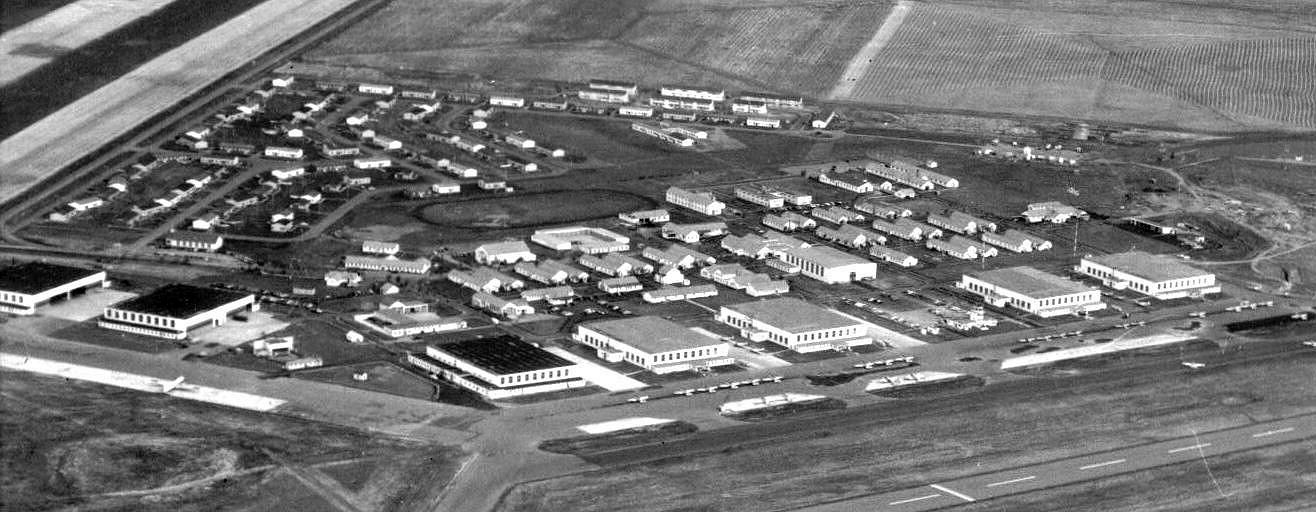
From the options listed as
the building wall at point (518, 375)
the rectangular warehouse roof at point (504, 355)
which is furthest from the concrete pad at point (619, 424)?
the rectangular warehouse roof at point (504, 355)

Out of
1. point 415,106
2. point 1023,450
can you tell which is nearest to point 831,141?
point 415,106

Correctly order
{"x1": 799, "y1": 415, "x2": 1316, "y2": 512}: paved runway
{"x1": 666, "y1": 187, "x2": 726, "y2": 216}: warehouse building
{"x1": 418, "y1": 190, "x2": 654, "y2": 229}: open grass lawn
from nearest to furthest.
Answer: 1. {"x1": 799, "y1": 415, "x2": 1316, "y2": 512}: paved runway
2. {"x1": 418, "y1": 190, "x2": 654, "y2": 229}: open grass lawn
3. {"x1": 666, "y1": 187, "x2": 726, "y2": 216}: warehouse building

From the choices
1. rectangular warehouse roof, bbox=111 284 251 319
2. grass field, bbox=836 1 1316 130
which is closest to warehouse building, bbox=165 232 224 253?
rectangular warehouse roof, bbox=111 284 251 319

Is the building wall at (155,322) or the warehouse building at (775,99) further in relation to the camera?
the warehouse building at (775,99)

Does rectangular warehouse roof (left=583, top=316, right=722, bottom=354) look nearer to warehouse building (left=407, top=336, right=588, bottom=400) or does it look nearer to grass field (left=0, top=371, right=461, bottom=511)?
warehouse building (left=407, top=336, right=588, bottom=400)

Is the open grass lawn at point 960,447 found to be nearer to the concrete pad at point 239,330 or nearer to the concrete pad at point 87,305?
the concrete pad at point 239,330

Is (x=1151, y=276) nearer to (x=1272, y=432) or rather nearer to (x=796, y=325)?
(x=796, y=325)
